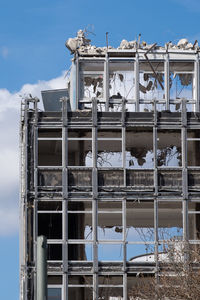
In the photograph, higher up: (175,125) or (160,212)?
(175,125)

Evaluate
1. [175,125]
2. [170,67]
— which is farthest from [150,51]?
[175,125]

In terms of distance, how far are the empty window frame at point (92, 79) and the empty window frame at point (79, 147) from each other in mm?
2813

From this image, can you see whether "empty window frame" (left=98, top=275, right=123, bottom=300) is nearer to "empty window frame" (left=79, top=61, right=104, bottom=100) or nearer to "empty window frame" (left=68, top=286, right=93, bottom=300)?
"empty window frame" (left=68, top=286, right=93, bottom=300)

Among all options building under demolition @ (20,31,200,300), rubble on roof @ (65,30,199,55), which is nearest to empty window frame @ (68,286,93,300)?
building under demolition @ (20,31,200,300)

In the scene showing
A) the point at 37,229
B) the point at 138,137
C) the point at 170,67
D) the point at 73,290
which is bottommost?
the point at 73,290

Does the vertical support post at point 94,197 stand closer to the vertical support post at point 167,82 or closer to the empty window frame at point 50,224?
the empty window frame at point 50,224

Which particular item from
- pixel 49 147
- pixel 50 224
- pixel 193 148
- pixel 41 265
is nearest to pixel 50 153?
pixel 49 147

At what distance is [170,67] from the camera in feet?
174

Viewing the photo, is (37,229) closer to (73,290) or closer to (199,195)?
(73,290)

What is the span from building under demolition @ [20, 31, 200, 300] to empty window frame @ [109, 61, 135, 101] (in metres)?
0.07

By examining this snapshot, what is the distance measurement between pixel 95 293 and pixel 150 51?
43.2 ft

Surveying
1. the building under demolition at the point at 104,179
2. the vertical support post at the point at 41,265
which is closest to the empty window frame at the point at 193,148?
the building under demolition at the point at 104,179

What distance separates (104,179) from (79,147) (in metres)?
2.52

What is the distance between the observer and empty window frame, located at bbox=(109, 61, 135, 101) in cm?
5247
